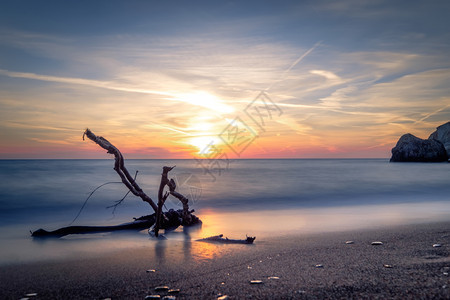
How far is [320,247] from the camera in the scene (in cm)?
718

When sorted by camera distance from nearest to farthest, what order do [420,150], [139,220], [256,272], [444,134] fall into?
1. [256,272]
2. [139,220]
3. [420,150]
4. [444,134]

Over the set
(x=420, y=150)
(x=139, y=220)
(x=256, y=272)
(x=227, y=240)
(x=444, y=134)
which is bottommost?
(x=256, y=272)

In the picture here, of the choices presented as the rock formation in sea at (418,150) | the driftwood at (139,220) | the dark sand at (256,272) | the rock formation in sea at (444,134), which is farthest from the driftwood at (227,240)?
the rock formation in sea at (444,134)

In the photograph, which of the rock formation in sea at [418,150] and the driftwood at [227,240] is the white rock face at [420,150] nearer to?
the rock formation in sea at [418,150]

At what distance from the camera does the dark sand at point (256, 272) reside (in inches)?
172

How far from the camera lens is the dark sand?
4.38 metres

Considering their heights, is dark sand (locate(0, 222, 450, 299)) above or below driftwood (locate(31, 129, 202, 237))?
below

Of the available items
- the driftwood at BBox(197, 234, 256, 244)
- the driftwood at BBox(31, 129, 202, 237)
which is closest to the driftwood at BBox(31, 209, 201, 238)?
the driftwood at BBox(31, 129, 202, 237)

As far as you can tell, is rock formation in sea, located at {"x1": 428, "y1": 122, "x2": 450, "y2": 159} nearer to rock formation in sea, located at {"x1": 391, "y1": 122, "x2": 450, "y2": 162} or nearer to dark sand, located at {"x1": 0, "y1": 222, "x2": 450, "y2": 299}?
rock formation in sea, located at {"x1": 391, "y1": 122, "x2": 450, "y2": 162}

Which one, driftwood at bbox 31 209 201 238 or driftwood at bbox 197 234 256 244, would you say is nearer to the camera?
driftwood at bbox 197 234 256 244

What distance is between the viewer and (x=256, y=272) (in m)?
5.36

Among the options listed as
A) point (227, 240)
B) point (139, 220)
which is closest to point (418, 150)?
point (139, 220)

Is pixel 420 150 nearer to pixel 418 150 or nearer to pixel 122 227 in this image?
pixel 418 150

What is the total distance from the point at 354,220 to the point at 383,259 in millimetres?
6132
